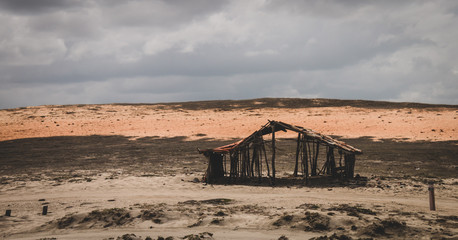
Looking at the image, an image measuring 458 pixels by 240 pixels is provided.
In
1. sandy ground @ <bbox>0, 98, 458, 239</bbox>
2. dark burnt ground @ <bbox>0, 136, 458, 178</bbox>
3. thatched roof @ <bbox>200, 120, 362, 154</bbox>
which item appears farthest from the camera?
dark burnt ground @ <bbox>0, 136, 458, 178</bbox>

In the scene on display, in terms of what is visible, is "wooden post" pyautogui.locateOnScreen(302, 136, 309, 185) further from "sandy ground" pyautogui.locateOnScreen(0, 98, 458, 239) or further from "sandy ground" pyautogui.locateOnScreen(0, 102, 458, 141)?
"sandy ground" pyautogui.locateOnScreen(0, 102, 458, 141)

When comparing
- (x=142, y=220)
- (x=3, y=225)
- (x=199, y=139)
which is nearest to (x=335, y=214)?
(x=142, y=220)

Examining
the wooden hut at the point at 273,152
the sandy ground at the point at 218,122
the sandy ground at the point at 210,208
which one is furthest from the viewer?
the sandy ground at the point at 218,122

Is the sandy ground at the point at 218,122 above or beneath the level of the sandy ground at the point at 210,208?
above

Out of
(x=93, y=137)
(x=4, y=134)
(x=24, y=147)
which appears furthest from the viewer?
(x=4, y=134)

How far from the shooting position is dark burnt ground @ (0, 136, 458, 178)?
67.1 ft

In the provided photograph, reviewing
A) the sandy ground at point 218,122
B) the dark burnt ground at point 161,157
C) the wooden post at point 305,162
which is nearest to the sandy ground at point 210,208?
the wooden post at point 305,162

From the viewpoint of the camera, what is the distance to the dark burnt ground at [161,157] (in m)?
20.5

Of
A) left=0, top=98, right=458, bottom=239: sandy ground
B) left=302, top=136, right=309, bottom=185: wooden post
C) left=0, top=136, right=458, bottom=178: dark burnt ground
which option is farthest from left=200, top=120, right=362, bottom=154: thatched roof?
left=0, top=136, right=458, bottom=178: dark burnt ground

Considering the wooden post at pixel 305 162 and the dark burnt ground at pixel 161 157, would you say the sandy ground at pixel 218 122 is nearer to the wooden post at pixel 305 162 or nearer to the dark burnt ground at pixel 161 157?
the dark burnt ground at pixel 161 157

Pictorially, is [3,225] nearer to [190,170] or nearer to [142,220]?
[142,220]

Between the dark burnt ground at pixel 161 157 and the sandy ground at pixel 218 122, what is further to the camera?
the sandy ground at pixel 218 122

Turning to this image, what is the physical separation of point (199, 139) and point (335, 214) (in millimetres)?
25672

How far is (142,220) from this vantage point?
1110 centimetres
